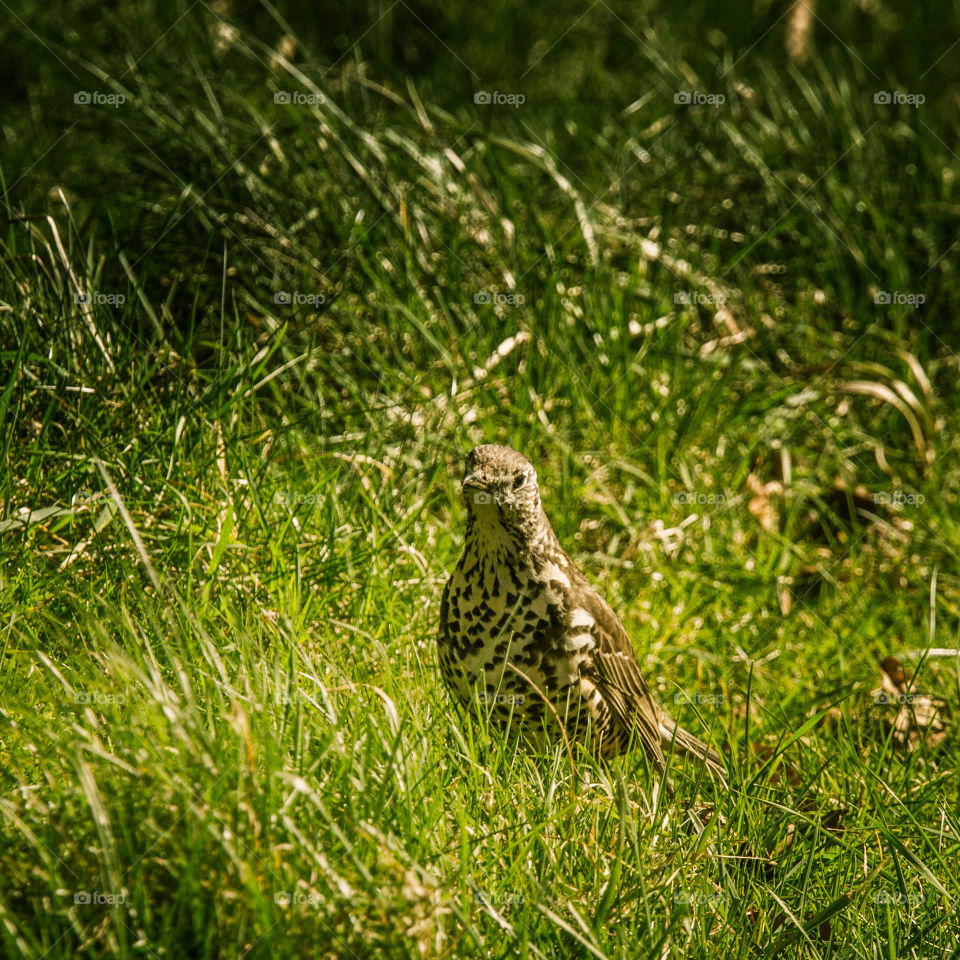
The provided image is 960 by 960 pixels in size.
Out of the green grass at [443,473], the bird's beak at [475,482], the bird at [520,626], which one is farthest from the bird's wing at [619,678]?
the bird's beak at [475,482]

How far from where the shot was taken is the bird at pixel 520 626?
312 cm

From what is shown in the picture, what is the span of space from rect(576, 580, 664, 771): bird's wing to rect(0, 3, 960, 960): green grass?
26 centimetres

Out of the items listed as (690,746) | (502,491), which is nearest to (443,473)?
(502,491)

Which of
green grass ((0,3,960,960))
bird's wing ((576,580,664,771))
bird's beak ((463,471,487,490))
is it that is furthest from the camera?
bird's wing ((576,580,664,771))

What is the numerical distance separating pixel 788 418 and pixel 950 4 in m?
4.85

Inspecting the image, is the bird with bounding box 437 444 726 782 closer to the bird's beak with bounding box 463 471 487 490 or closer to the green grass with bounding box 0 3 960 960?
the bird's beak with bounding box 463 471 487 490

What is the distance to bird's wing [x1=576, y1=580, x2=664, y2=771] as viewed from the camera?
3.30m

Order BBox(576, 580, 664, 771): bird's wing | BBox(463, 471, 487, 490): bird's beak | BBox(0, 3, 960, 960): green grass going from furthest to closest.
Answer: BBox(576, 580, 664, 771): bird's wing → BBox(463, 471, 487, 490): bird's beak → BBox(0, 3, 960, 960): green grass

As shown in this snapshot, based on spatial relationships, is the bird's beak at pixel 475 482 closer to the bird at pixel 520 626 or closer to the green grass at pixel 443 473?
the bird at pixel 520 626

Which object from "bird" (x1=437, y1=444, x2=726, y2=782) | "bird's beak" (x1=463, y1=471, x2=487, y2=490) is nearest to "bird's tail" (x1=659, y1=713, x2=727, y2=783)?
"bird" (x1=437, y1=444, x2=726, y2=782)

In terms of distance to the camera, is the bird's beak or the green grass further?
the bird's beak

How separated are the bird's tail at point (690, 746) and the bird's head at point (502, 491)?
73 cm

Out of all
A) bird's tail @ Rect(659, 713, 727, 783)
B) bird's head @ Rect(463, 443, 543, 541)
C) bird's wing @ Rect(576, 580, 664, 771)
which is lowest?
bird's tail @ Rect(659, 713, 727, 783)

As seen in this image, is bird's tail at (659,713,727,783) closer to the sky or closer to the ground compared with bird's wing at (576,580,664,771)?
closer to the ground
